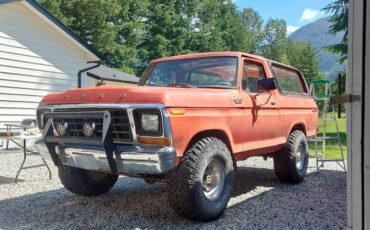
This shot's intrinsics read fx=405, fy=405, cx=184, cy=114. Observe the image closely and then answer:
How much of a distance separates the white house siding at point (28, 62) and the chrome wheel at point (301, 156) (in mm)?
8375

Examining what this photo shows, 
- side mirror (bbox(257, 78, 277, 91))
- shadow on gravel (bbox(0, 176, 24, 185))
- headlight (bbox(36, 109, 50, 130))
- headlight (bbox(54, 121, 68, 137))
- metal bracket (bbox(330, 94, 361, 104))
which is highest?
side mirror (bbox(257, 78, 277, 91))

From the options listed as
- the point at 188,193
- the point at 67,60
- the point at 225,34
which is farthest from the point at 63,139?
the point at 225,34

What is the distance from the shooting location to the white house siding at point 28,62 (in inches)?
464

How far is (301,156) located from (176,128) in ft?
11.7

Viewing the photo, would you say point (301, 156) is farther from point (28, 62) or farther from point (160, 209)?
point (28, 62)

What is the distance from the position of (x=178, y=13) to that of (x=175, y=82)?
44.6 m

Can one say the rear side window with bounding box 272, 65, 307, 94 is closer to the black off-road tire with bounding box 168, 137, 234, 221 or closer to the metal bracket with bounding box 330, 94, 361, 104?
the black off-road tire with bounding box 168, 137, 234, 221

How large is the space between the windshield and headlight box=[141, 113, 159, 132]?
1180 mm

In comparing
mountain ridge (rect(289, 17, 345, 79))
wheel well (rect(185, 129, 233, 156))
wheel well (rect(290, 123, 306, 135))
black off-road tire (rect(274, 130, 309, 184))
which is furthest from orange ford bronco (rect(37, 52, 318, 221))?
mountain ridge (rect(289, 17, 345, 79))

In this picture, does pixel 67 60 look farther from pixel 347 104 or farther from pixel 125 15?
pixel 125 15

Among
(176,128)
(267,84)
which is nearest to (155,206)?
(176,128)

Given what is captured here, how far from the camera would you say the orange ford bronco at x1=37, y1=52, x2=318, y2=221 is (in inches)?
158

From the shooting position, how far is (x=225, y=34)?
2192 inches

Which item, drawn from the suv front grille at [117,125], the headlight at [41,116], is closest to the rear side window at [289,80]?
the suv front grille at [117,125]
